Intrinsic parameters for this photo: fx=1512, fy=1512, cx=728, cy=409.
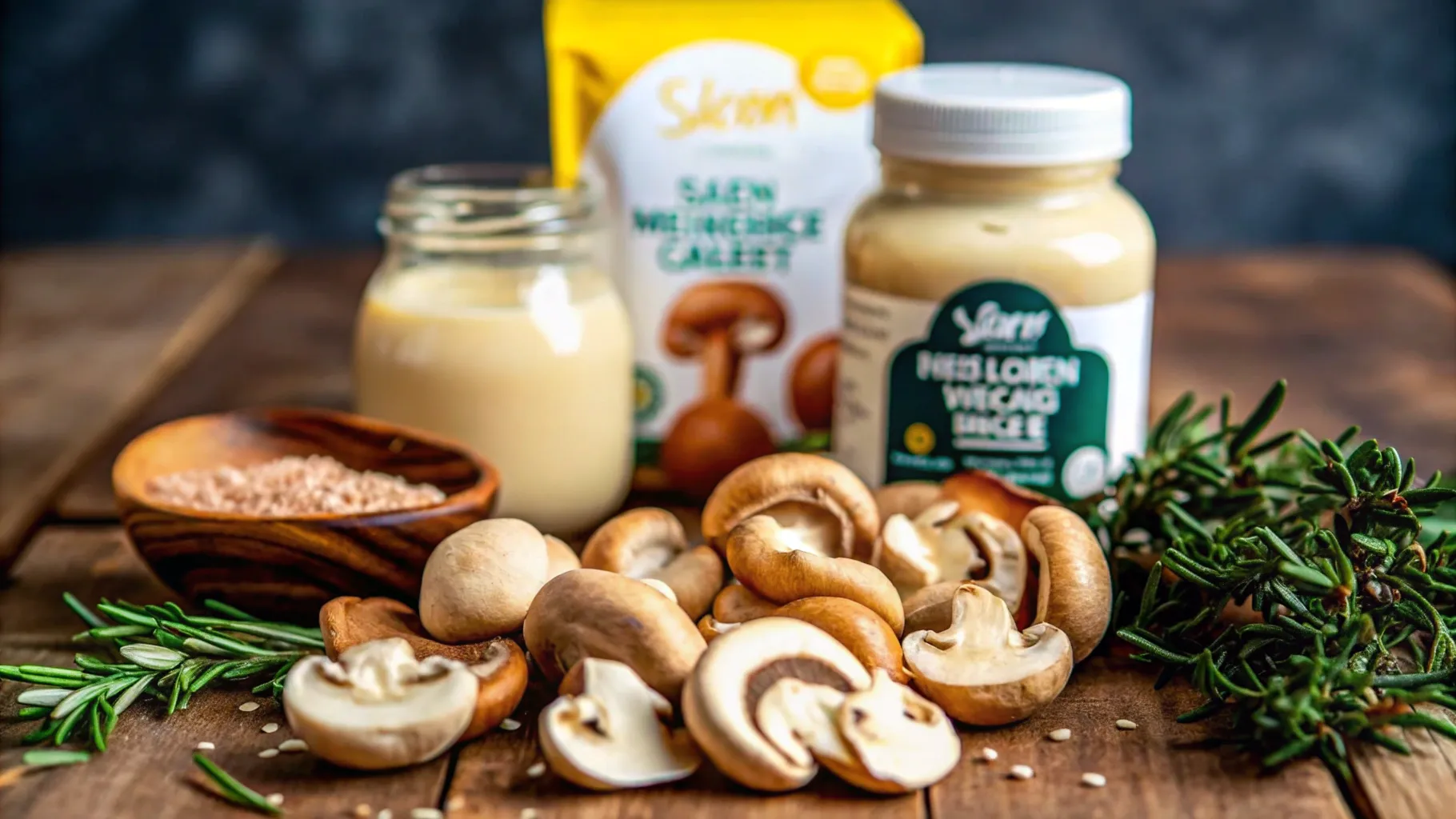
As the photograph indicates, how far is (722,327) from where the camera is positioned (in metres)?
1.57

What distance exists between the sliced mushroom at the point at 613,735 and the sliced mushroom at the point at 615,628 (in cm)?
1

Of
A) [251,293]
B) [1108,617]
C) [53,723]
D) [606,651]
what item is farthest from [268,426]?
[251,293]

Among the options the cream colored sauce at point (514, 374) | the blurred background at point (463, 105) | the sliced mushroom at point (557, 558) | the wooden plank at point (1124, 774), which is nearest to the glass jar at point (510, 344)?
the cream colored sauce at point (514, 374)

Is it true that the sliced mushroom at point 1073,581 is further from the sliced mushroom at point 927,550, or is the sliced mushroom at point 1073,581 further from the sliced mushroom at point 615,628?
the sliced mushroom at point 615,628

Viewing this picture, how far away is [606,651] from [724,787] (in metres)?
0.11

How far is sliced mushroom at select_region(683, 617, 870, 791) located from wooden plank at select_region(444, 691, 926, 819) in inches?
0.4

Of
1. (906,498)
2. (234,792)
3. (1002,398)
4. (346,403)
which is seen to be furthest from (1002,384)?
(346,403)

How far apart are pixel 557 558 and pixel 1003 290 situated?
432 millimetres

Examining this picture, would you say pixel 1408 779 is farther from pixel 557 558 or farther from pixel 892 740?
pixel 557 558

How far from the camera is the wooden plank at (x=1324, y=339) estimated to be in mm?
1701

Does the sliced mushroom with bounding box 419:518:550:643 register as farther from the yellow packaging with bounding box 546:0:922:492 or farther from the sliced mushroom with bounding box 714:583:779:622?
the yellow packaging with bounding box 546:0:922:492

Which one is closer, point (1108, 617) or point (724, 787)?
point (724, 787)

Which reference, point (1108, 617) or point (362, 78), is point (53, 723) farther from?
point (362, 78)

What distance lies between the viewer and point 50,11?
8.37 feet
